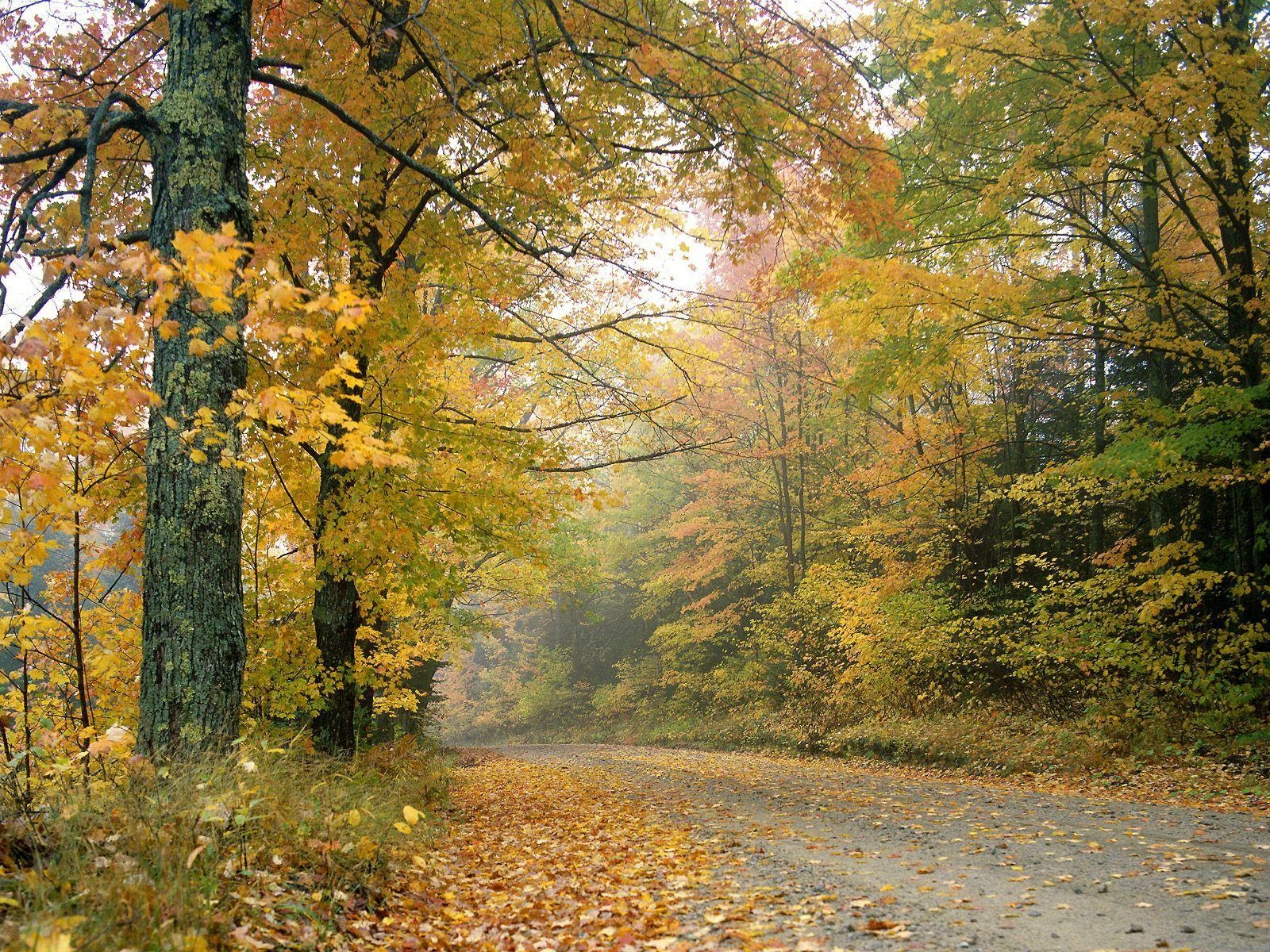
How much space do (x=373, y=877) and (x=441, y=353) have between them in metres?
4.62

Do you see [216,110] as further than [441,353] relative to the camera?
No

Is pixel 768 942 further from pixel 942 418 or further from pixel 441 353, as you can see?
pixel 942 418

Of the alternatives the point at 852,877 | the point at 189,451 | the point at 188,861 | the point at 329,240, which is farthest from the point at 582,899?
the point at 329,240

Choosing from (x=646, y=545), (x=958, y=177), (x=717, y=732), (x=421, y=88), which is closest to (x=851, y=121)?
(x=421, y=88)

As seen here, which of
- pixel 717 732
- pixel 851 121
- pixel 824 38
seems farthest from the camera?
pixel 717 732

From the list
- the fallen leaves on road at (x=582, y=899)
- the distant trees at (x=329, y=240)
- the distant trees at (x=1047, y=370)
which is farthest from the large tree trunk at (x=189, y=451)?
the distant trees at (x=1047, y=370)

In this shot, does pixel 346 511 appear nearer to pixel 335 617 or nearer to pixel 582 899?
pixel 335 617

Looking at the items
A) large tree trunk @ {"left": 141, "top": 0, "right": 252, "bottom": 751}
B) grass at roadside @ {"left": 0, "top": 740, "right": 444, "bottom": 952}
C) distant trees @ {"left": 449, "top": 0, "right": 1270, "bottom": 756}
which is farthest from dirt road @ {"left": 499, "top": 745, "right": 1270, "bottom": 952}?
distant trees @ {"left": 449, "top": 0, "right": 1270, "bottom": 756}

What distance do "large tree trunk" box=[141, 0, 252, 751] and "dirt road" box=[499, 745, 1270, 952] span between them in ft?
10.0

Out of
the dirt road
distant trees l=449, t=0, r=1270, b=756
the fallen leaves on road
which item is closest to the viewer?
the dirt road

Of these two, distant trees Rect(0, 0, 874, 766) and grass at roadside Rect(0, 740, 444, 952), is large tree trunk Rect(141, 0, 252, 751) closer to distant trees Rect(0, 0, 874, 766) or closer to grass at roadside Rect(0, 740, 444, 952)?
distant trees Rect(0, 0, 874, 766)

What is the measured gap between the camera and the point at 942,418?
14195mm

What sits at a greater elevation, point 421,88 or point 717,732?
point 421,88

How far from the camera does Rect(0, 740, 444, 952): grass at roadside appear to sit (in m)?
2.52
